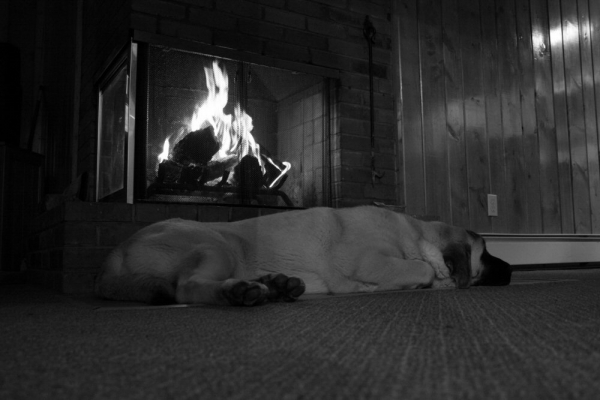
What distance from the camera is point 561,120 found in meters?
4.79

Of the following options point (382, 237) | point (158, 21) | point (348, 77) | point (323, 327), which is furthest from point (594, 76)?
point (323, 327)

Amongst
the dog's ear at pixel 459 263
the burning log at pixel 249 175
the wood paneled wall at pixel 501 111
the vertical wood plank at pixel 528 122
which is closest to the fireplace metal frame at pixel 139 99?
the burning log at pixel 249 175

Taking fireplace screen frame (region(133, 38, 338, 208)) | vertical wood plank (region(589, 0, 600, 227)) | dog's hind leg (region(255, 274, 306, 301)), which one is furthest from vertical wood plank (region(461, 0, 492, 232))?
dog's hind leg (region(255, 274, 306, 301))

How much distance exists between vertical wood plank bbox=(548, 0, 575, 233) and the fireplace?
2.47 metres

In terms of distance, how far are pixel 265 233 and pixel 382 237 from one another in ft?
1.79

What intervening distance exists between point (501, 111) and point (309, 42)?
6.18ft

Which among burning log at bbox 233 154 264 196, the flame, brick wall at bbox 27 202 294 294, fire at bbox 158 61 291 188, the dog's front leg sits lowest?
the dog's front leg

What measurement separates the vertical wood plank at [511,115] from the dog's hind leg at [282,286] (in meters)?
3.09

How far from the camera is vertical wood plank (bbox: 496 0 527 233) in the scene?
4.41 meters

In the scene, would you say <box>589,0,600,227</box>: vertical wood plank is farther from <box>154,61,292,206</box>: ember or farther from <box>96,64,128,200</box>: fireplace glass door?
<box>96,64,128,200</box>: fireplace glass door

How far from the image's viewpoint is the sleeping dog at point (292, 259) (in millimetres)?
1781

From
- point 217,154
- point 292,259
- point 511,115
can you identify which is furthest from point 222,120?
point 511,115

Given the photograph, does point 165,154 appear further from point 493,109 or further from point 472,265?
point 493,109

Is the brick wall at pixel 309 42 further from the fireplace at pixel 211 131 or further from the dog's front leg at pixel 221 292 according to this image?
the dog's front leg at pixel 221 292
